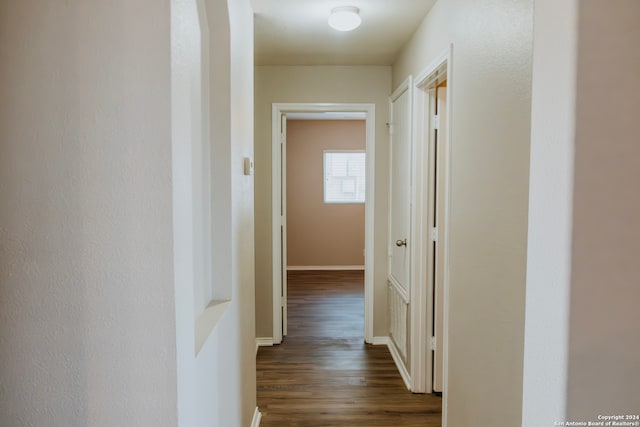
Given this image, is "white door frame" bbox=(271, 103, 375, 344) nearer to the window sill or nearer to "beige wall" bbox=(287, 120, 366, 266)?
the window sill

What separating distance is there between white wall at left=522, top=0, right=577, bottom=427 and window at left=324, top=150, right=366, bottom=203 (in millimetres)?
5819

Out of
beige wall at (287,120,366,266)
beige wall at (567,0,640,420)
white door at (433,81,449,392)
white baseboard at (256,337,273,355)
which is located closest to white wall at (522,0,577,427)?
beige wall at (567,0,640,420)

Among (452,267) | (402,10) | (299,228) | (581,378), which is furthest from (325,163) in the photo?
(581,378)

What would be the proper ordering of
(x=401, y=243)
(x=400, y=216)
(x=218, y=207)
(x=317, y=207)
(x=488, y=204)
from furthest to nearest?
(x=317, y=207) → (x=400, y=216) → (x=401, y=243) → (x=218, y=207) → (x=488, y=204)

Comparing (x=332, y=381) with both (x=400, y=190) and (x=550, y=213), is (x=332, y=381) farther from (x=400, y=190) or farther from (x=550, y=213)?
(x=550, y=213)

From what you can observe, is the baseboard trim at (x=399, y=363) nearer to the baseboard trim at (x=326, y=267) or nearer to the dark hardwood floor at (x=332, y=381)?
the dark hardwood floor at (x=332, y=381)

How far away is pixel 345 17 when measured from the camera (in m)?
2.53

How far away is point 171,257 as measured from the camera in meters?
1.03

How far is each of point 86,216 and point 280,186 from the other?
9.21 feet

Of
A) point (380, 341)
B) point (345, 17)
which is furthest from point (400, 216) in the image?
point (345, 17)

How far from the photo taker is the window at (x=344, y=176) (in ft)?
23.4

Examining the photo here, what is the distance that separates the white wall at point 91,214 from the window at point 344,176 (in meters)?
6.07

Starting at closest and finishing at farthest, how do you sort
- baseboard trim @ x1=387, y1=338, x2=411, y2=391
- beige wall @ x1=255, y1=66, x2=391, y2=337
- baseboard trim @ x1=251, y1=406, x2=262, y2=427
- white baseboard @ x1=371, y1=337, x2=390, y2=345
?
baseboard trim @ x1=251, y1=406, x2=262, y2=427, baseboard trim @ x1=387, y1=338, x2=411, y2=391, beige wall @ x1=255, y1=66, x2=391, y2=337, white baseboard @ x1=371, y1=337, x2=390, y2=345

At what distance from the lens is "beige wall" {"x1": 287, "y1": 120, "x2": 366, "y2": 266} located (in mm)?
7047
